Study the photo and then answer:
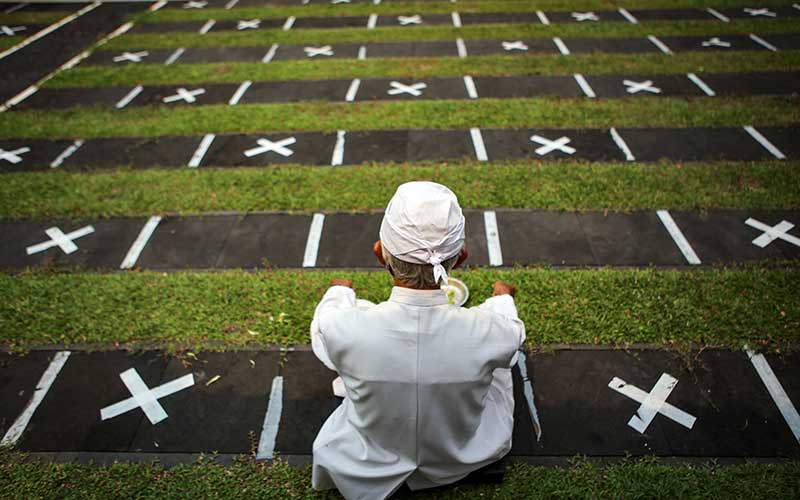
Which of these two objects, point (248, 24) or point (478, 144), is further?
point (248, 24)

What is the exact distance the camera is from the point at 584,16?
1166 cm

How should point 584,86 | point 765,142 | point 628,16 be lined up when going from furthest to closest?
point 628,16 < point 584,86 < point 765,142

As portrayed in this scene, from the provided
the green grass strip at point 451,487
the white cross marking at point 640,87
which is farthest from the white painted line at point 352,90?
the green grass strip at point 451,487

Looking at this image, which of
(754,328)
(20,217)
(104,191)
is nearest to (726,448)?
(754,328)

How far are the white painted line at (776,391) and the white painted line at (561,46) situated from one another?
736 cm

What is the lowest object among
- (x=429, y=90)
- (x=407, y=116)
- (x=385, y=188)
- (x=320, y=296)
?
(x=320, y=296)

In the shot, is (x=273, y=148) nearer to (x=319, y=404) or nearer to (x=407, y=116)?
(x=407, y=116)

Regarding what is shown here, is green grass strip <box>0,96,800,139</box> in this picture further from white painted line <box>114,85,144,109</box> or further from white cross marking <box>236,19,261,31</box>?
white cross marking <box>236,19,261,31</box>

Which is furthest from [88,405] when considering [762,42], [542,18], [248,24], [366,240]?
[762,42]

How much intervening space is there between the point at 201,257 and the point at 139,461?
2.30 m

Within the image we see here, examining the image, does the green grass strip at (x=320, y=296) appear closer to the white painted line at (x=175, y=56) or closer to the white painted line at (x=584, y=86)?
the white painted line at (x=584, y=86)

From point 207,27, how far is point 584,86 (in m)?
8.99

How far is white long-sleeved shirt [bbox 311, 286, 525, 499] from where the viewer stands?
2557mm

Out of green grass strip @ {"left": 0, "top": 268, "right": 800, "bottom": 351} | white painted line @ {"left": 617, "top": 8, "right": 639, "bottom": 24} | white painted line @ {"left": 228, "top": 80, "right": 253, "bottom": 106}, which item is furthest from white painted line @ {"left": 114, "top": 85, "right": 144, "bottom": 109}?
white painted line @ {"left": 617, "top": 8, "right": 639, "bottom": 24}
